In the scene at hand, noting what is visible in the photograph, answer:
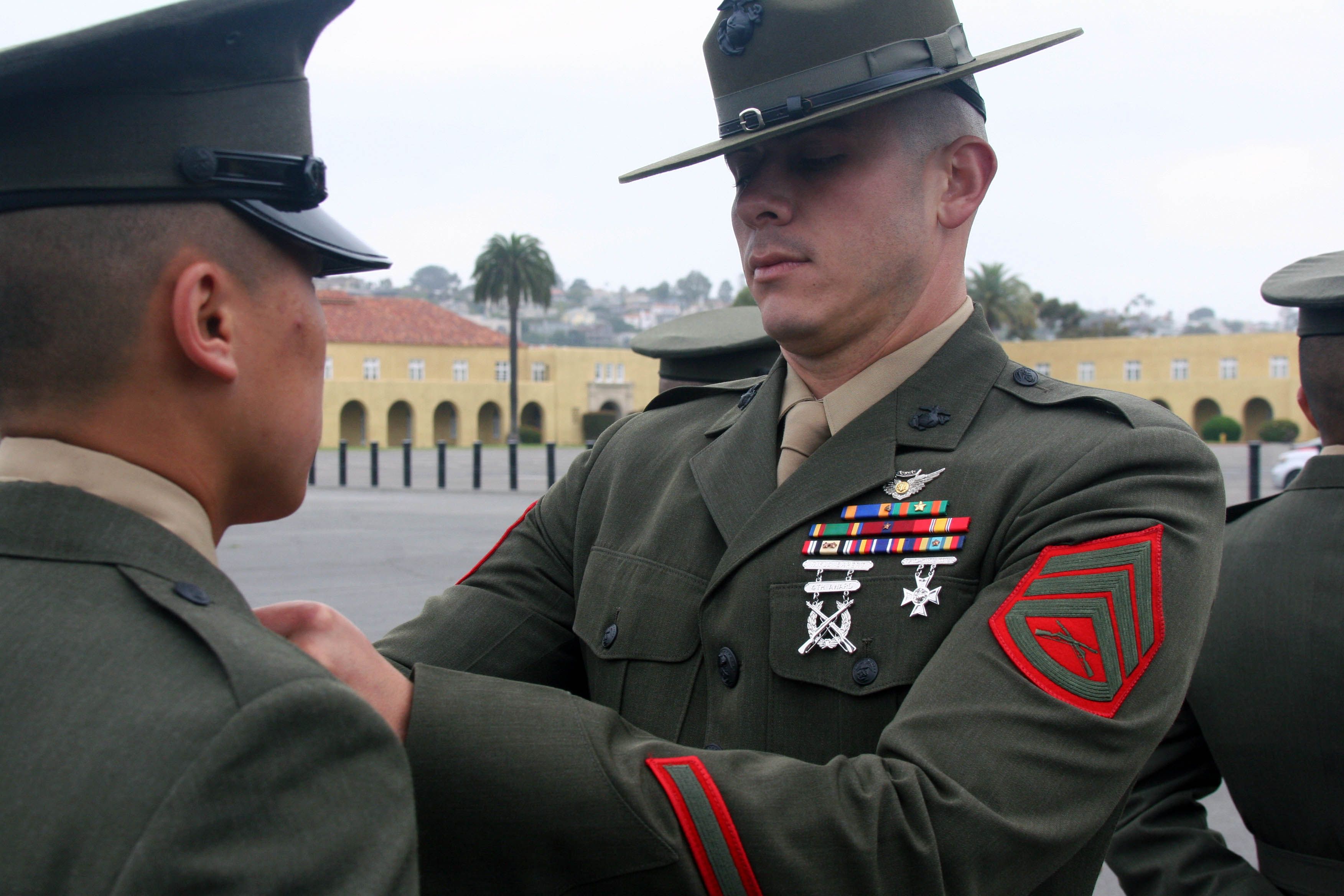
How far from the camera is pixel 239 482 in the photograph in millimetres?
1424

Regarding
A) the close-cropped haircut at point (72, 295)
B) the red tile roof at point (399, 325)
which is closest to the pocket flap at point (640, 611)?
the close-cropped haircut at point (72, 295)

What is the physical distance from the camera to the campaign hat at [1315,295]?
2654 mm

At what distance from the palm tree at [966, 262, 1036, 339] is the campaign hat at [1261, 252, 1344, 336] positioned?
61.3 meters

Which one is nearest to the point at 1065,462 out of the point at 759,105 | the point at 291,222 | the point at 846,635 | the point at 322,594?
the point at 846,635

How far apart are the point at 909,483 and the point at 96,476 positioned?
125 centimetres

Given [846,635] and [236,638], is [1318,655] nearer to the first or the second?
[846,635]

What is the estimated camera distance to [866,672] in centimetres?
185

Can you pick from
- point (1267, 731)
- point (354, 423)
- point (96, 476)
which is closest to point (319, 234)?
point (96, 476)

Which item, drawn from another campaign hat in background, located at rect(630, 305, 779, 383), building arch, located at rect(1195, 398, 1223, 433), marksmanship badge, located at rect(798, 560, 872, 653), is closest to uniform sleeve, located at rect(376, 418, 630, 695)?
marksmanship badge, located at rect(798, 560, 872, 653)

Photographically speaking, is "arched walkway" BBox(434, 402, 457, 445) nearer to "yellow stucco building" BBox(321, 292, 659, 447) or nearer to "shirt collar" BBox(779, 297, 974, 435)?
"yellow stucco building" BBox(321, 292, 659, 447)

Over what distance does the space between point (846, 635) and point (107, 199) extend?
47.2 inches

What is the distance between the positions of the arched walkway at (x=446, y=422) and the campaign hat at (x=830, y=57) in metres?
61.4

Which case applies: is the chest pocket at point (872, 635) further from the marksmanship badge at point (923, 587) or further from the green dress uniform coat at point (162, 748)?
the green dress uniform coat at point (162, 748)

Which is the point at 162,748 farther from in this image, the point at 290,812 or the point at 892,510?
the point at 892,510
